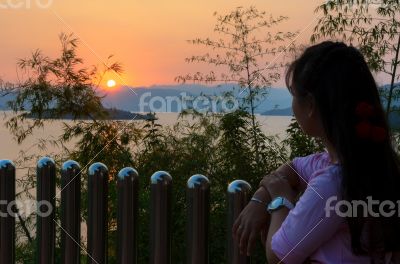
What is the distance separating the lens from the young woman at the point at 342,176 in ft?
3.53

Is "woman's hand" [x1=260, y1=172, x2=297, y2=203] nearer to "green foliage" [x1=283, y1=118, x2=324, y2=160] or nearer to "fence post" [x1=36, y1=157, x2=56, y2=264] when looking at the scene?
"fence post" [x1=36, y1=157, x2=56, y2=264]

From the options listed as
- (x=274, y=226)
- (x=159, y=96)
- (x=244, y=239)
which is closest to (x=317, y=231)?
(x=274, y=226)

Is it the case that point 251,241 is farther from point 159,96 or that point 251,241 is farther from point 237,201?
point 159,96

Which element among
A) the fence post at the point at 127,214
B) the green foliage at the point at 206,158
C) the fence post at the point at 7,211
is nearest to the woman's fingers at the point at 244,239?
the fence post at the point at 127,214

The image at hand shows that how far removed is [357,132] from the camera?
43.3 inches

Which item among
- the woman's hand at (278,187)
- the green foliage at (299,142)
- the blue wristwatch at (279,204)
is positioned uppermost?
the green foliage at (299,142)

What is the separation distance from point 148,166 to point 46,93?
743 millimetres

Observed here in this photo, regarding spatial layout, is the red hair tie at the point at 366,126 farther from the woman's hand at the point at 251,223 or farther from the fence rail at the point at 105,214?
the fence rail at the point at 105,214

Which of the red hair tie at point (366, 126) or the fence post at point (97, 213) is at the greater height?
the red hair tie at point (366, 126)

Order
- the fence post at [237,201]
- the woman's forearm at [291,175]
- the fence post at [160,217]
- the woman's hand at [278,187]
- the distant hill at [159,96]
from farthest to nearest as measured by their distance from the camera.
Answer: the distant hill at [159,96], the fence post at [160,217], the fence post at [237,201], the woman's forearm at [291,175], the woman's hand at [278,187]

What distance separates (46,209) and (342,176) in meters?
0.88

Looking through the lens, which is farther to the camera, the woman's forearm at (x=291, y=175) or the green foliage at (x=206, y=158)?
the green foliage at (x=206, y=158)

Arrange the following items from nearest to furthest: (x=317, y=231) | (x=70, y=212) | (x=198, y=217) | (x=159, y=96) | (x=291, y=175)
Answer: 1. (x=317, y=231)
2. (x=291, y=175)
3. (x=198, y=217)
4. (x=70, y=212)
5. (x=159, y=96)

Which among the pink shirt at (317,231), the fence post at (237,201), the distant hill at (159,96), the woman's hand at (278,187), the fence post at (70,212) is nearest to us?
the pink shirt at (317,231)
